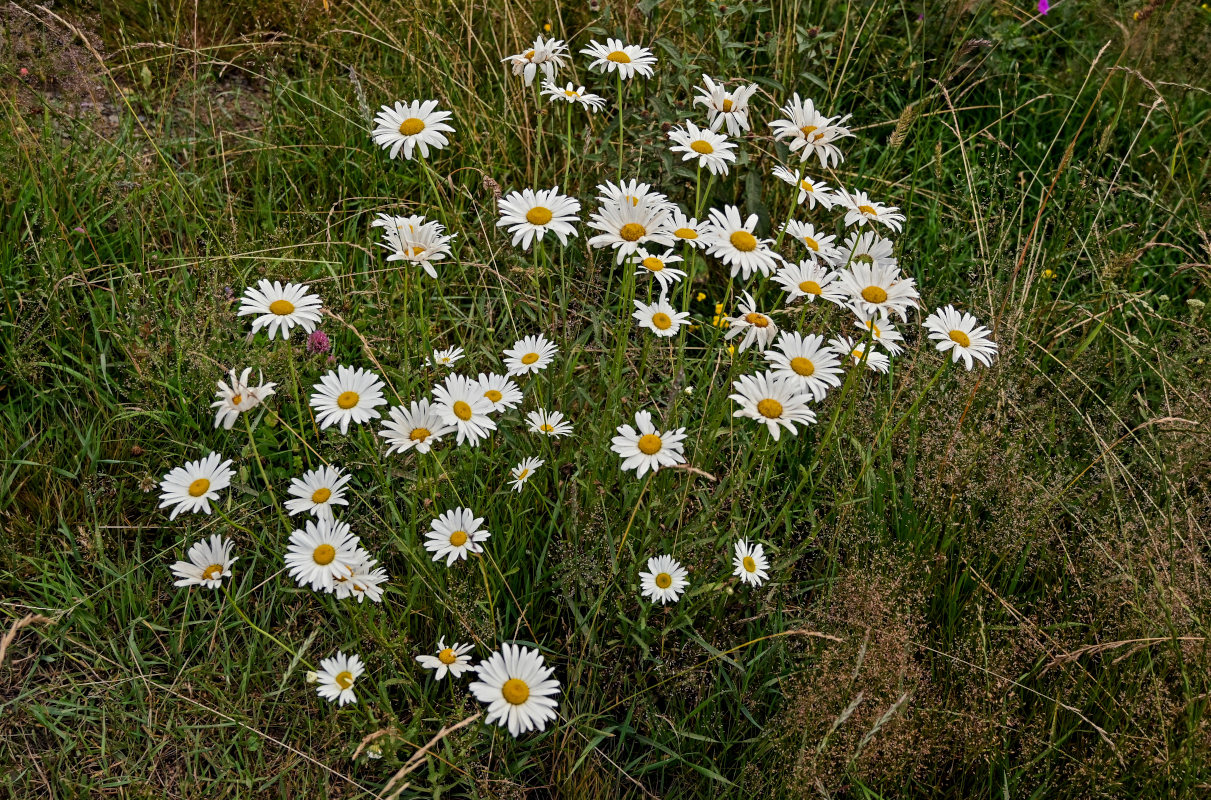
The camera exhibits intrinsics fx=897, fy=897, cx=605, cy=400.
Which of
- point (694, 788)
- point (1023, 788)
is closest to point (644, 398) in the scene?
point (694, 788)

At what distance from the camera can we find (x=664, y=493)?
Answer: 1981mm

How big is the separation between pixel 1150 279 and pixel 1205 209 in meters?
0.29

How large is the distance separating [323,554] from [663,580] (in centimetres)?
65

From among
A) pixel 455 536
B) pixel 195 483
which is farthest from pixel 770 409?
pixel 195 483

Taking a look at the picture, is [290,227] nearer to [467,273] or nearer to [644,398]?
[467,273]

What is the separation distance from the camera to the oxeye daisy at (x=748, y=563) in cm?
185

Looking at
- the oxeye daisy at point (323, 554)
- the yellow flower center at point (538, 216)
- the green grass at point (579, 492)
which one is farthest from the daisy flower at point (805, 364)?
the oxeye daisy at point (323, 554)

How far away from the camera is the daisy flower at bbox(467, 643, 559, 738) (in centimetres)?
148

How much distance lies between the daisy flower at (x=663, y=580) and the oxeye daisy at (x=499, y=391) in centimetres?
44

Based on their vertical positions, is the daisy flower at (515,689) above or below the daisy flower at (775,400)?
below

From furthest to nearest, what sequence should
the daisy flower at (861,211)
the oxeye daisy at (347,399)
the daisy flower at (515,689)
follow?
1. the daisy flower at (861,211)
2. the oxeye daisy at (347,399)
3. the daisy flower at (515,689)

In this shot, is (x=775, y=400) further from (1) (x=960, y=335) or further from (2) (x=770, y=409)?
(1) (x=960, y=335)

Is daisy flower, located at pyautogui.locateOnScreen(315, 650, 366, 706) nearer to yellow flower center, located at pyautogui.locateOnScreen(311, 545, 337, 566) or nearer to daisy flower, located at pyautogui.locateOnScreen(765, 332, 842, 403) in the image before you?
yellow flower center, located at pyautogui.locateOnScreen(311, 545, 337, 566)

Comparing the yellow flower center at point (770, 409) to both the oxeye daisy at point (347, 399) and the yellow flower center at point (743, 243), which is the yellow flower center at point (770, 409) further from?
the oxeye daisy at point (347, 399)
